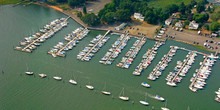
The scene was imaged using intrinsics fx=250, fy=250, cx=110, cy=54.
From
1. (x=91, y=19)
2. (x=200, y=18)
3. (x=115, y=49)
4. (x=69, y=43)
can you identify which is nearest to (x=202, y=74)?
(x=115, y=49)

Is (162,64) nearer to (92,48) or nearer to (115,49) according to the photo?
(115,49)

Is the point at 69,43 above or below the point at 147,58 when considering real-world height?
above

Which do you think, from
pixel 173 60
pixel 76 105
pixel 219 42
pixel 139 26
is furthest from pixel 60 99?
pixel 219 42

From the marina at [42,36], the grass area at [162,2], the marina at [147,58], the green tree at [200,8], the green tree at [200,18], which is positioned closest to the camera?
the marina at [147,58]

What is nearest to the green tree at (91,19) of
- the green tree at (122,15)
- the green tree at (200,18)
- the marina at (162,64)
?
the green tree at (122,15)

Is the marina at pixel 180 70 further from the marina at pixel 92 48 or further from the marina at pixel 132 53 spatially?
the marina at pixel 92 48

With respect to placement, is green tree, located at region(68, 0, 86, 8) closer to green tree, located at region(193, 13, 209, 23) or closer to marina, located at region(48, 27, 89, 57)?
marina, located at region(48, 27, 89, 57)

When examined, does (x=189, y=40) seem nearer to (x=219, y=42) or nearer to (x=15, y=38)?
(x=219, y=42)
